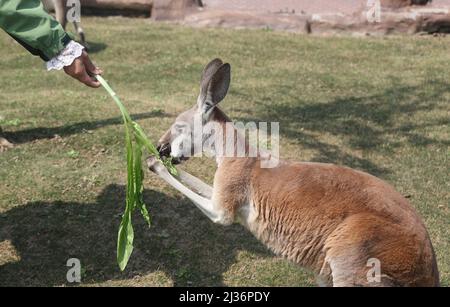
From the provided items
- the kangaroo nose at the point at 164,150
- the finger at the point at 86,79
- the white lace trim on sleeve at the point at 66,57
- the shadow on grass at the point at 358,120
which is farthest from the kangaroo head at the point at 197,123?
the shadow on grass at the point at 358,120

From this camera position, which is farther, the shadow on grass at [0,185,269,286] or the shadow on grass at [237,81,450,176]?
the shadow on grass at [237,81,450,176]

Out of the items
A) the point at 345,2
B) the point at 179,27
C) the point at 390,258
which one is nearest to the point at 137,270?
the point at 390,258

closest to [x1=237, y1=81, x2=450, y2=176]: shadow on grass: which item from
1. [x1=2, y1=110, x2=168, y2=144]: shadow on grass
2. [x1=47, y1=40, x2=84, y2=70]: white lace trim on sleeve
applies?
[x1=2, y1=110, x2=168, y2=144]: shadow on grass

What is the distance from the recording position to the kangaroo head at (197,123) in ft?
12.9

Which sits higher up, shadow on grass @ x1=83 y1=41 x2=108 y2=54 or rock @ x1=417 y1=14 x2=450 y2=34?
rock @ x1=417 y1=14 x2=450 y2=34

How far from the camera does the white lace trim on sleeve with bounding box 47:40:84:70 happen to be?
12.6 feet

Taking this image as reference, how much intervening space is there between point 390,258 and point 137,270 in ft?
6.21

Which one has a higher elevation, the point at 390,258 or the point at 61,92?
the point at 390,258

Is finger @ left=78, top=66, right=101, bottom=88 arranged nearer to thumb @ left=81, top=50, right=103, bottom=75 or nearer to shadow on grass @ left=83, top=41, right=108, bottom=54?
thumb @ left=81, top=50, right=103, bottom=75

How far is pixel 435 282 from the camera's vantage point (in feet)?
11.4

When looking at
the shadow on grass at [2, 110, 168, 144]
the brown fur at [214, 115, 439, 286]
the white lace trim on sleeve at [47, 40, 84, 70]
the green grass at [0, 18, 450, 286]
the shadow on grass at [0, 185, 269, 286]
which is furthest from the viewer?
the shadow on grass at [2, 110, 168, 144]

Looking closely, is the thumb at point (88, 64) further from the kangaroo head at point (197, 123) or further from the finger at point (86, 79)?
the kangaroo head at point (197, 123)

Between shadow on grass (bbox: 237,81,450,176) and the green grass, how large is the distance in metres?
0.02

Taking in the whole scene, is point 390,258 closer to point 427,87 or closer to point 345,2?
point 427,87
